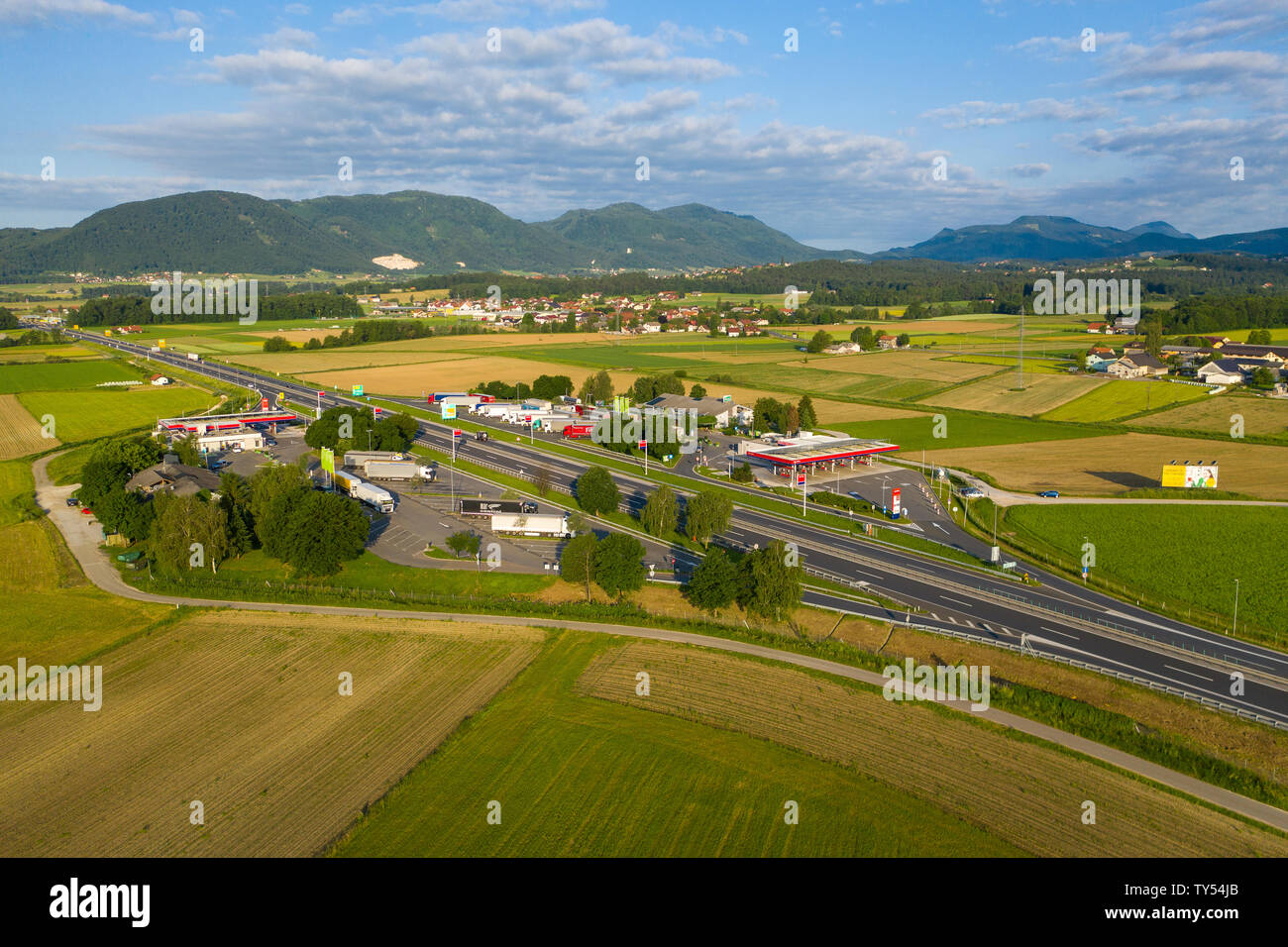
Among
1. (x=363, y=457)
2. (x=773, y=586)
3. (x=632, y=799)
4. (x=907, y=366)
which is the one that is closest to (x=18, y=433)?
(x=363, y=457)

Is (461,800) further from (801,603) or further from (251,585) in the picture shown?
(251,585)

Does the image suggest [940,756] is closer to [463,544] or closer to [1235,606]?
[1235,606]

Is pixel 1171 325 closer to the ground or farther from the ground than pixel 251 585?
farther from the ground

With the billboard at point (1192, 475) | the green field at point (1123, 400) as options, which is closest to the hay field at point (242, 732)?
the billboard at point (1192, 475)

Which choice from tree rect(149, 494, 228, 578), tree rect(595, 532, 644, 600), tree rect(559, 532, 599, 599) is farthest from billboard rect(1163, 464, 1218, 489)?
tree rect(149, 494, 228, 578)

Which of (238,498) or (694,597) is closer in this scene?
(694,597)
